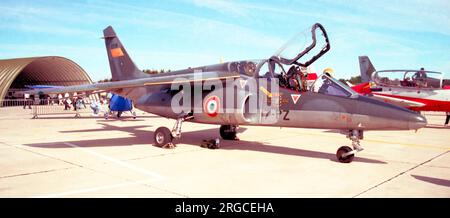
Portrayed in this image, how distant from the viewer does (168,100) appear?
10359mm

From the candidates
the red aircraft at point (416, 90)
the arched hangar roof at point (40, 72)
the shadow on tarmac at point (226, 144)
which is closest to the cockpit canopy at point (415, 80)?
the red aircraft at point (416, 90)

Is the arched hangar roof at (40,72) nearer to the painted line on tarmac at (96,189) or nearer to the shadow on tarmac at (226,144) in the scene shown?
the shadow on tarmac at (226,144)

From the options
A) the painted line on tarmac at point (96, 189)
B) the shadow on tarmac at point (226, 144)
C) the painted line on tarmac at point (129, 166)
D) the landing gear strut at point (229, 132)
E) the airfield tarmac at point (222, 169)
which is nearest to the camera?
the painted line on tarmac at point (96, 189)

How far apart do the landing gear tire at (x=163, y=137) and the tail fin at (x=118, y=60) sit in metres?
4.24

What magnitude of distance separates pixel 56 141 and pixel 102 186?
5.94 m

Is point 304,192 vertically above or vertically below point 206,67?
below

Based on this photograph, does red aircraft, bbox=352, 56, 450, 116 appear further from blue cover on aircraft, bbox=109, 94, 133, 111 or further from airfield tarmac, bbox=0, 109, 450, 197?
blue cover on aircraft, bbox=109, 94, 133, 111

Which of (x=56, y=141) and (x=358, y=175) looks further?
(x=56, y=141)

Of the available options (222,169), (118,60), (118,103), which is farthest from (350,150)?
(118,103)

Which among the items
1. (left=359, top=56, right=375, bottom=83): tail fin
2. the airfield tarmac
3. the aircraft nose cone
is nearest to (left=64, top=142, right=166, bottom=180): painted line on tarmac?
the airfield tarmac

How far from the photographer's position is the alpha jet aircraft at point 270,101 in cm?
699
